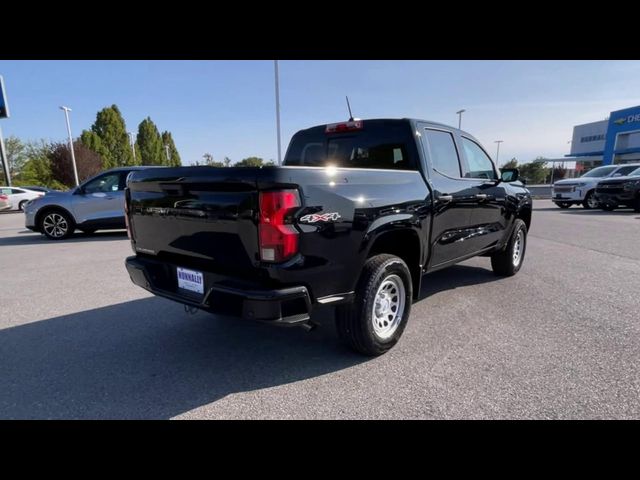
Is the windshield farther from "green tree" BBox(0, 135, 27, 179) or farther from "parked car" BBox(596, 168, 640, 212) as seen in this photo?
"green tree" BBox(0, 135, 27, 179)

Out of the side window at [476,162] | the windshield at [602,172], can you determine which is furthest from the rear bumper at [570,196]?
the side window at [476,162]

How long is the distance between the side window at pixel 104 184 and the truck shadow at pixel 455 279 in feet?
25.8

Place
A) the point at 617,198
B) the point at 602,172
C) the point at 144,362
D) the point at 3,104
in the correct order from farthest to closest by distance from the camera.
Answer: the point at 3,104
the point at 602,172
the point at 617,198
the point at 144,362

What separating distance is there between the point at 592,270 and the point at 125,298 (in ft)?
22.7

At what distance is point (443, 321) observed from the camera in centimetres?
370

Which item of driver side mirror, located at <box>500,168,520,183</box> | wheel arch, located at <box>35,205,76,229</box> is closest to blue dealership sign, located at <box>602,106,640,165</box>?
driver side mirror, located at <box>500,168,520,183</box>

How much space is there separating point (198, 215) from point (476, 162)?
3570mm

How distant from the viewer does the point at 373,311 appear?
2.83 meters

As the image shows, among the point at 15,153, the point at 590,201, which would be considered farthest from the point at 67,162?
the point at 590,201

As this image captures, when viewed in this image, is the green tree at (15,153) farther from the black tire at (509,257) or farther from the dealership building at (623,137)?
the dealership building at (623,137)

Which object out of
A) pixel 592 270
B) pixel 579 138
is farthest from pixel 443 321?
pixel 579 138

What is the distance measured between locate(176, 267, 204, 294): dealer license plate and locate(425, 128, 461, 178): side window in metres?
2.48

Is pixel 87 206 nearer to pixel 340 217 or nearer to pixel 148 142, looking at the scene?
pixel 340 217
